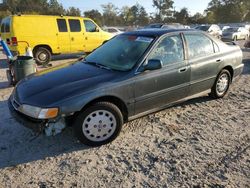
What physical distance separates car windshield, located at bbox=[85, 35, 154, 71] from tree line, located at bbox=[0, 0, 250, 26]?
58649 millimetres

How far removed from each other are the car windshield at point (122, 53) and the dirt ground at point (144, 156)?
1.08m

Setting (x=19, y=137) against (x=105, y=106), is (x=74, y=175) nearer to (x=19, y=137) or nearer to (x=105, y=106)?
(x=105, y=106)

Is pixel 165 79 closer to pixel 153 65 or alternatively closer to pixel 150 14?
pixel 153 65

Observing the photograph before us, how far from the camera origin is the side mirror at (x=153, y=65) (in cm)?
418

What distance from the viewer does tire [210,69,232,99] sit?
5.74 m

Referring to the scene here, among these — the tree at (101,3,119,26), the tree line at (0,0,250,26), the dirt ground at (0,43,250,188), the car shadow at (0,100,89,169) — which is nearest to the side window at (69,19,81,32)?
the dirt ground at (0,43,250,188)

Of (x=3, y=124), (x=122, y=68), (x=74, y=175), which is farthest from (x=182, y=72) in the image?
(x=3, y=124)

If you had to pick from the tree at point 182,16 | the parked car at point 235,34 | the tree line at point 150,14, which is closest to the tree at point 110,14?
the tree line at point 150,14

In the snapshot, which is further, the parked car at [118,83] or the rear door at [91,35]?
the rear door at [91,35]

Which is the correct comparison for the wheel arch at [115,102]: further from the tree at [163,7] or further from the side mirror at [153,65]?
the tree at [163,7]

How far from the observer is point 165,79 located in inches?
178

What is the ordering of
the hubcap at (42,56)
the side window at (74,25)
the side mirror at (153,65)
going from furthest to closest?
the side window at (74,25) → the hubcap at (42,56) → the side mirror at (153,65)

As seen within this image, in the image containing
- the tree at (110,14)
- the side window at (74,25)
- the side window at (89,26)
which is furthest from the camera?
the tree at (110,14)

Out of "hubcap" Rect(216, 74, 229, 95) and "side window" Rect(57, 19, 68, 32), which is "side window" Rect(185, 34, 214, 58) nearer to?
"hubcap" Rect(216, 74, 229, 95)
